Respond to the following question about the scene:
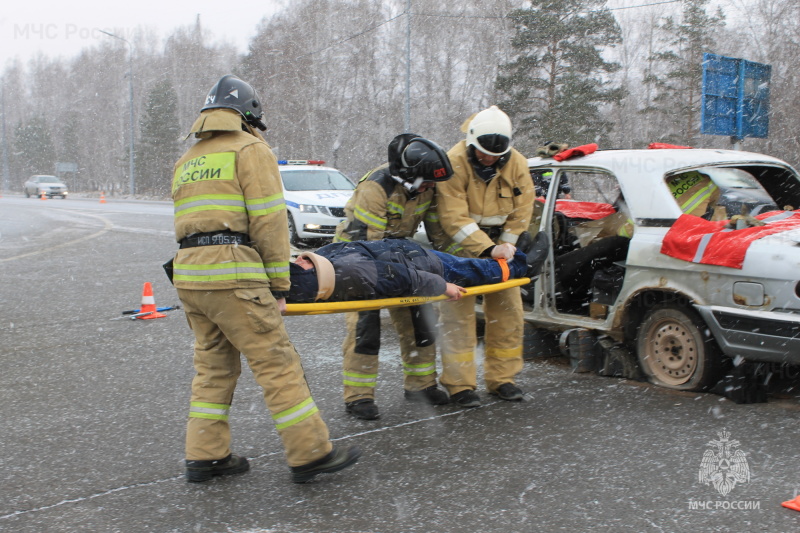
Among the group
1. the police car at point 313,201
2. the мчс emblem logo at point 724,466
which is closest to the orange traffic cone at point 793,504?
the мчс emblem logo at point 724,466

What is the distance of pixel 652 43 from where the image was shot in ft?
130

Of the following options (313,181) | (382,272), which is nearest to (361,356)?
(382,272)

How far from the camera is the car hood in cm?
1537

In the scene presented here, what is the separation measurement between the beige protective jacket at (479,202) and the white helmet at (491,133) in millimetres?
201

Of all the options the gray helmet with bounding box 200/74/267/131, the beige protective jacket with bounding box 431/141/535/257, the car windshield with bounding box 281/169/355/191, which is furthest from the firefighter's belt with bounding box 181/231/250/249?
the car windshield with bounding box 281/169/355/191

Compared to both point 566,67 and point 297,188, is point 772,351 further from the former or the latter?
point 566,67

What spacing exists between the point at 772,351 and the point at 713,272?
595 mm

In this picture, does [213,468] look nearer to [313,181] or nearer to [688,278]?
[688,278]

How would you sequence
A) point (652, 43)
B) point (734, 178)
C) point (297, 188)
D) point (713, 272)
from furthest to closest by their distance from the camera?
point (652, 43)
point (297, 188)
point (734, 178)
point (713, 272)

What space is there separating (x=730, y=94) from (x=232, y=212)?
12719 millimetres

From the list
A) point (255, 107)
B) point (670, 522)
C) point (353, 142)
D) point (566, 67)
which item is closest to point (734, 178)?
point (670, 522)

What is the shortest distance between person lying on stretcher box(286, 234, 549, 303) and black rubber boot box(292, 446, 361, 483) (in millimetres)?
817

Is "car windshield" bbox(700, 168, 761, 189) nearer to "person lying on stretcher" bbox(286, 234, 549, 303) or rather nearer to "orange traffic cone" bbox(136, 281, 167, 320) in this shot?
"person lying on stretcher" bbox(286, 234, 549, 303)

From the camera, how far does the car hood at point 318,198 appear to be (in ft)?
50.4
